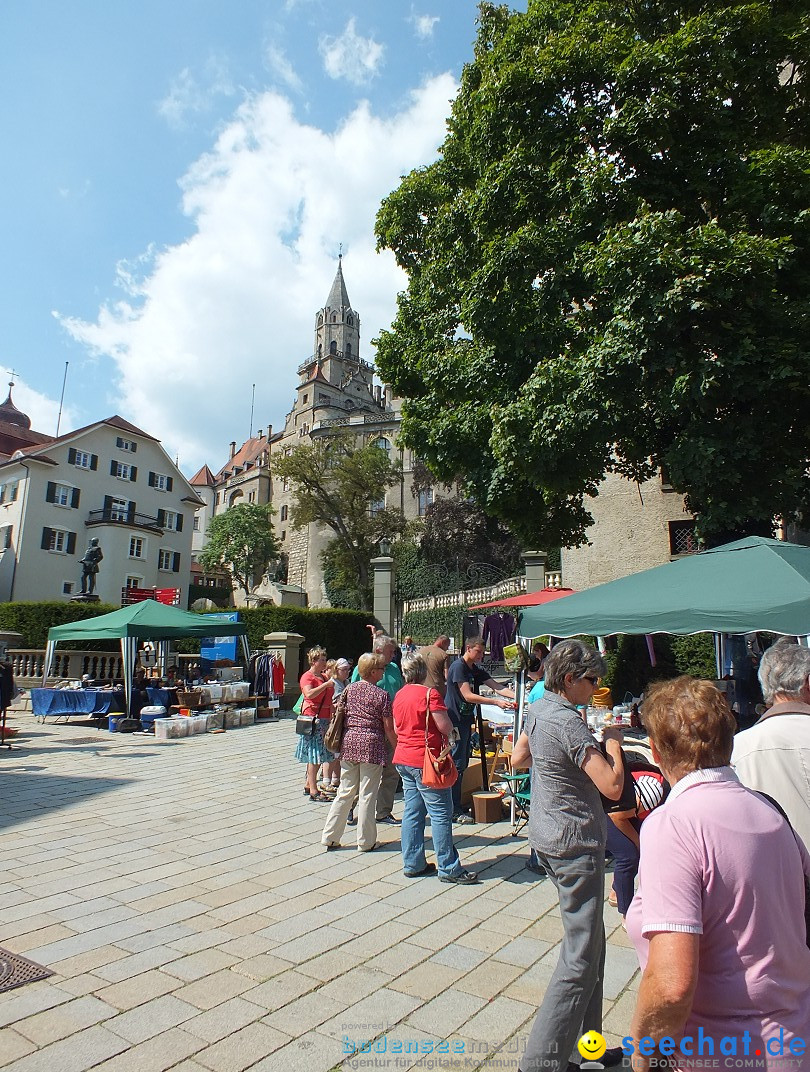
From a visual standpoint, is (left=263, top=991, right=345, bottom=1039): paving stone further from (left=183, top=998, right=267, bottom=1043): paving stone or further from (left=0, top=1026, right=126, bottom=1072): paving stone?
(left=0, top=1026, right=126, bottom=1072): paving stone

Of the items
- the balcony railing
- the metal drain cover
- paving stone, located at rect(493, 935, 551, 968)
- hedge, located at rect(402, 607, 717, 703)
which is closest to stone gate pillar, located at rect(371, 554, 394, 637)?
hedge, located at rect(402, 607, 717, 703)

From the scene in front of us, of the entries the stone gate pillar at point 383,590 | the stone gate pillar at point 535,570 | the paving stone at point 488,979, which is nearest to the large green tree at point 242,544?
the stone gate pillar at point 383,590

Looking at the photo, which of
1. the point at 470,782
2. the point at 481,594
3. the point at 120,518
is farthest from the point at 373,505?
the point at 470,782

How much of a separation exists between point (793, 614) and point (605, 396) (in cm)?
593

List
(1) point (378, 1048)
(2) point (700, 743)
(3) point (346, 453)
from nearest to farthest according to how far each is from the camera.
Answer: (2) point (700, 743)
(1) point (378, 1048)
(3) point (346, 453)

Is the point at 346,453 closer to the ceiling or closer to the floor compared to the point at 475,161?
closer to the ceiling

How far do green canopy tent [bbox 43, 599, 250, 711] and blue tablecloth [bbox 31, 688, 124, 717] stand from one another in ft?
1.67

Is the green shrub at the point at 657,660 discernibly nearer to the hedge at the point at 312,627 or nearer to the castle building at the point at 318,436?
the hedge at the point at 312,627

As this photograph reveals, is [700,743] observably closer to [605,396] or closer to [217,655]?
[605,396]

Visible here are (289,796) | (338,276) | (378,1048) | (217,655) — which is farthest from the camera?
(338,276)

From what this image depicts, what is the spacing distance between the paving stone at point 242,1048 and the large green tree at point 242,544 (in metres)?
62.8

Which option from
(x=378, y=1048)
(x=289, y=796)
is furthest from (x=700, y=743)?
(x=289, y=796)

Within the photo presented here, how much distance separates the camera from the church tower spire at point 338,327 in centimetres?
9406

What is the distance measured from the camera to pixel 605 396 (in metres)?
10.7
